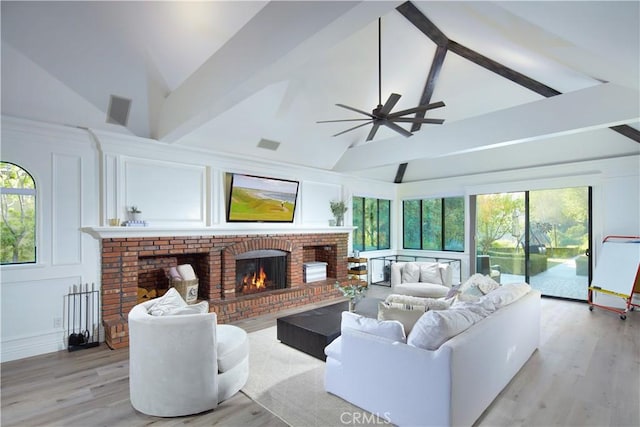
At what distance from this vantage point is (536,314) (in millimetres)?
3715

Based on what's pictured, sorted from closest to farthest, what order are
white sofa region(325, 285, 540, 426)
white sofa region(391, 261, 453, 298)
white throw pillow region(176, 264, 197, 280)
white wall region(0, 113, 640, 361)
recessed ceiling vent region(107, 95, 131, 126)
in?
white sofa region(325, 285, 540, 426)
white wall region(0, 113, 640, 361)
recessed ceiling vent region(107, 95, 131, 126)
white throw pillow region(176, 264, 197, 280)
white sofa region(391, 261, 453, 298)

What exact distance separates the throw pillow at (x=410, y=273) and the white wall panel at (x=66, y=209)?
5.49 meters

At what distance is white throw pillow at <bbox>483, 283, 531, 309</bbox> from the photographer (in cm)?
308

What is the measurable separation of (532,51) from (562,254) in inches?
179

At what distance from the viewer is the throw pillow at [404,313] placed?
2.67 meters

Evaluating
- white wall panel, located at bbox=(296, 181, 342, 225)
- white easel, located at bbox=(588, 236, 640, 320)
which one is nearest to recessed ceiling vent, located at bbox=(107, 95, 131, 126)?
white wall panel, located at bbox=(296, 181, 342, 225)

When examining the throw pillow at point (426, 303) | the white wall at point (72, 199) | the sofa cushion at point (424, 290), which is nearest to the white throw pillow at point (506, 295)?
the throw pillow at point (426, 303)

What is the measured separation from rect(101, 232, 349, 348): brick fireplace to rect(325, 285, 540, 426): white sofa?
276cm

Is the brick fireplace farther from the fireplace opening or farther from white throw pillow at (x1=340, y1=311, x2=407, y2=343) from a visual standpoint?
white throw pillow at (x1=340, y1=311, x2=407, y2=343)

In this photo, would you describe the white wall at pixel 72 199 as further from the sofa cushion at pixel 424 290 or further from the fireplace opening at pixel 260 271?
the sofa cushion at pixel 424 290

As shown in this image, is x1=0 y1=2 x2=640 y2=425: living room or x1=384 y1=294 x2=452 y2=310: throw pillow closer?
x1=384 y1=294 x2=452 y2=310: throw pillow

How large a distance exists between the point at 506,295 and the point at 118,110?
5.03 meters

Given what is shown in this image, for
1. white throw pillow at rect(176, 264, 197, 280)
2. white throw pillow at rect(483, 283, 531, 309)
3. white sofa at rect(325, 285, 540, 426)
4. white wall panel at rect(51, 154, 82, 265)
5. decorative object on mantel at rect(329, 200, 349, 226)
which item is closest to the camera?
white sofa at rect(325, 285, 540, 426)

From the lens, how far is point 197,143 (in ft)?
16.0
